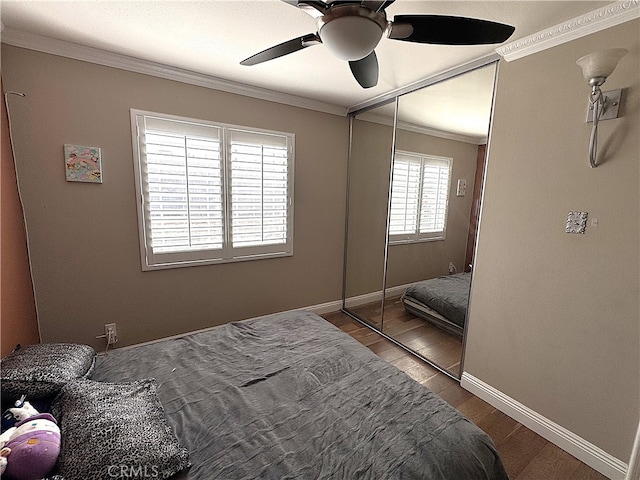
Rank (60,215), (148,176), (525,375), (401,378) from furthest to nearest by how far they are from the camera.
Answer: (148,176) → (60,215) → (525,375) → (401,378)

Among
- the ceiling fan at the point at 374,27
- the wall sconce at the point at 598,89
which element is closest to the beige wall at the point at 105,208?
the ceiling fan at the point at 374,27

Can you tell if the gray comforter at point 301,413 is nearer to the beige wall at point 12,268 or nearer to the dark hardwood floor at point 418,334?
the beige wall at point 12,268

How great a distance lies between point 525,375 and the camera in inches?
72.0

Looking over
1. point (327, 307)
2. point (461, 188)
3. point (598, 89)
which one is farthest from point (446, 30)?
point (327, 307)

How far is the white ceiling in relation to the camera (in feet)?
4.83

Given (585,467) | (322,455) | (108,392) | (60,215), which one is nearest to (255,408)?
(322,455)

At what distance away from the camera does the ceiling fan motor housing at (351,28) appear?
3.53 ft

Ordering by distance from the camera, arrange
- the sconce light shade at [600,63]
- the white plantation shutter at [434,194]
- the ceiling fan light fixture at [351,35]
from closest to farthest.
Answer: the ceiling fan light fixture at [351,35] → the sconce light shade at [600,63] → the white plantation shutter at [434,194]

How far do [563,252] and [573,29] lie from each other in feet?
4.00

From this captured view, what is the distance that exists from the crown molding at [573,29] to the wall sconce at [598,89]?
0.88ft

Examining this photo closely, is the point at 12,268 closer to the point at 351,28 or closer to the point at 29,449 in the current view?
the point at 29,449

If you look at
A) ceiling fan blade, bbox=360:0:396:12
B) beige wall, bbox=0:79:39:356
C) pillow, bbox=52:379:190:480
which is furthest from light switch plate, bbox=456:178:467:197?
beige wall, bbox=0:79:39:356

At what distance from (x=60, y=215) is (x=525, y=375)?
3.42 meters

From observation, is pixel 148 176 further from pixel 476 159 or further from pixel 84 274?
pixel 476 159
